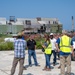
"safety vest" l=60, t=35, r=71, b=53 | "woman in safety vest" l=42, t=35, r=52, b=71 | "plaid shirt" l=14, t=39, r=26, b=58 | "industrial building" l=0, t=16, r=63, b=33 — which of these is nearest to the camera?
"plaid shirt" l=14, t=39, r=26, b=58

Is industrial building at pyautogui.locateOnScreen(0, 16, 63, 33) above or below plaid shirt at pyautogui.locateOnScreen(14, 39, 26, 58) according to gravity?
above

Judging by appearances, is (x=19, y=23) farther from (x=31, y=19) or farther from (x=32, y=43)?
(x=32, y=43)

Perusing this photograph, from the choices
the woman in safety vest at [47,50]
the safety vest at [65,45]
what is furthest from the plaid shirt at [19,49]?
the woman in safety vest at [47,50]

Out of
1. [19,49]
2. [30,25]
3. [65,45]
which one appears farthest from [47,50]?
[30,25]

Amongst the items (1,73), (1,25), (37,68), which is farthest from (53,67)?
(1,25)

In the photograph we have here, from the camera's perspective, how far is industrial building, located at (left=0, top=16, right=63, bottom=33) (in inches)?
3686

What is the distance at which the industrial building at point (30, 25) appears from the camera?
307 ft

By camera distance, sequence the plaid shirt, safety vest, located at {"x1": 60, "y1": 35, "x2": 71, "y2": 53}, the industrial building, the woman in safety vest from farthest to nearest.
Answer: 1. the industrial building
2. the woman in safety vest
3. safety vest, located at {"x1": 60, "y1": 35, "x2": 71, "y2": 53}
4. the plaid shirt

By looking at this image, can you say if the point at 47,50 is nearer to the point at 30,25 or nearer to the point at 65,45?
the point at 65,45

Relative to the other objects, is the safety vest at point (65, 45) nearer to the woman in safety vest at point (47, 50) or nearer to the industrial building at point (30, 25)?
the woman in safety vest at point (47, 50)

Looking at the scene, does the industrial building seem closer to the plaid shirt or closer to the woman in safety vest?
the woman in safety vest

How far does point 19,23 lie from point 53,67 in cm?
8236

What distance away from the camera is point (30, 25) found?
322ft

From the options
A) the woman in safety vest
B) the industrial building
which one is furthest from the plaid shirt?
the industrial building
